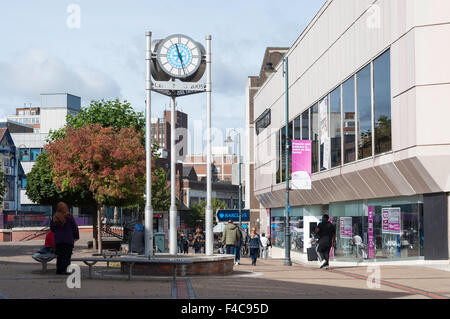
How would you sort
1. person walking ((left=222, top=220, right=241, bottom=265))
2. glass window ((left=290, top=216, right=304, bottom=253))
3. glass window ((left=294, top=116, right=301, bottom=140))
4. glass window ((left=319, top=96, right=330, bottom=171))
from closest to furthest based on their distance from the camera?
1. person walking ((left=222, top=220, right=241, bottom=265))
2. glass window ((left=319, top=96, right=330, bottom=171))
3. glass window ((left=290, top=216, right=304, bottom=253))
4. glass window ((left=294, top=116, right=301, bottom=140))

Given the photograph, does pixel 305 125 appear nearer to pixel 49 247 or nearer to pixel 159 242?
pixel 159 242

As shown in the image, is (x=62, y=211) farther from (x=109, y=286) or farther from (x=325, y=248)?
(x=325, y=248)

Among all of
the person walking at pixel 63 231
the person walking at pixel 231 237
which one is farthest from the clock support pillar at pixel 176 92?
the person walking at pixel 231 237


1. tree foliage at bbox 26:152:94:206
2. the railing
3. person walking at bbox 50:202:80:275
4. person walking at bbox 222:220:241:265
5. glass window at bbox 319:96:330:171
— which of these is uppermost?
glass window at bbox 319:96:330:171

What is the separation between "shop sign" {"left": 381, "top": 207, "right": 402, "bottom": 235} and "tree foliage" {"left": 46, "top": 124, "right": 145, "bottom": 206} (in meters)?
12.3

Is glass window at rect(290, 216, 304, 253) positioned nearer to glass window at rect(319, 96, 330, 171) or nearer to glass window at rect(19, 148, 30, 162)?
glass window at rect(319, 96, 330, 171)

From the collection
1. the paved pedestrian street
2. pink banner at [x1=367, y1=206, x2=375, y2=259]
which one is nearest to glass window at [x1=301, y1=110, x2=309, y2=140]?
pink banner at [x1=367, y1=206, x2=375, y2=259]

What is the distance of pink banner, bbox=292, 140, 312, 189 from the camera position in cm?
3362

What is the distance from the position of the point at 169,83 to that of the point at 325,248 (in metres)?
6.96

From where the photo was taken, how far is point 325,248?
22.6m

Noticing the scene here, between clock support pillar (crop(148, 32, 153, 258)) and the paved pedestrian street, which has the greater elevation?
clock support pillar (crop(148, 32, 153, 258))

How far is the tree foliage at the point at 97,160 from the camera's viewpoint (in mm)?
35406

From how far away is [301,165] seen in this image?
34000 millimetres

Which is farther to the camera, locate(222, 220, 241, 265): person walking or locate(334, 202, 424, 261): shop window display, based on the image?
locate(334, 202, 424, 261): shop window display
